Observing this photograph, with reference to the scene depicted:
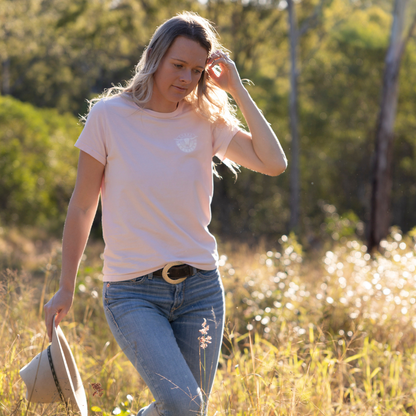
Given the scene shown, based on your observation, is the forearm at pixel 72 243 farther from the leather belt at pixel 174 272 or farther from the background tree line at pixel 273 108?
the background tree line at pixel 273 108

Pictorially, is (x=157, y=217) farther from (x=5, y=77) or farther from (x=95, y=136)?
(x=5, y=77)

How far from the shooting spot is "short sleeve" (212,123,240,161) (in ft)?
6.97

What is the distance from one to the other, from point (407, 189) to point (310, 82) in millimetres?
5324

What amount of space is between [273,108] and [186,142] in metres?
13.7

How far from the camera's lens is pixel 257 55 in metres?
14.8

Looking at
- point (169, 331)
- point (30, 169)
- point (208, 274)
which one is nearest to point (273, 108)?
point (30, 169)

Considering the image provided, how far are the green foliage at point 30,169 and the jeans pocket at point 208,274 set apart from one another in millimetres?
11465

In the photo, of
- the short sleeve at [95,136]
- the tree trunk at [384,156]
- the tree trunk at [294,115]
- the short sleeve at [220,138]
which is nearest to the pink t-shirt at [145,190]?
the short sleeve at [95,136]

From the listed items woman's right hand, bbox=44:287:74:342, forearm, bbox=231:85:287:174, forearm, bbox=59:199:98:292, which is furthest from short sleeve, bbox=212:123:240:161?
woman's right hand, bbox=44:287:74:342

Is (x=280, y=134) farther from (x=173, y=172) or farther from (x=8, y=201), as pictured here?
(x=173, y=172)

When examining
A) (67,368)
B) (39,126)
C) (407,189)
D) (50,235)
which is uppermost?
(67,368)

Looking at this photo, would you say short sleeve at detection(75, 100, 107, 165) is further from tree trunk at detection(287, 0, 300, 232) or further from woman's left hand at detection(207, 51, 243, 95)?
tree trunk at detection(287, 0, 300, 232)

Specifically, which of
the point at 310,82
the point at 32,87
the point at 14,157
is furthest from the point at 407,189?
the point at 32,87

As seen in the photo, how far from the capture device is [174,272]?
1.88 m
